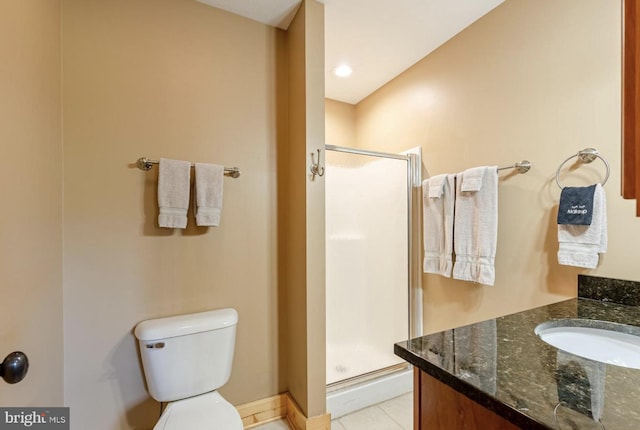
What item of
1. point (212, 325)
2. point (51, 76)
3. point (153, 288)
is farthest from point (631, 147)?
point (51, 76)

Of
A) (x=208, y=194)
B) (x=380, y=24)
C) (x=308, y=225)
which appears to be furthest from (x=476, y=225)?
(x=208, y=194)

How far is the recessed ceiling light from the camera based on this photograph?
2365 mm

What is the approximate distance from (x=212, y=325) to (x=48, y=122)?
116cm

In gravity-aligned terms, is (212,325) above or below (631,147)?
below

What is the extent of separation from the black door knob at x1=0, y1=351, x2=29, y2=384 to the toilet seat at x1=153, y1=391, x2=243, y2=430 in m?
0.68

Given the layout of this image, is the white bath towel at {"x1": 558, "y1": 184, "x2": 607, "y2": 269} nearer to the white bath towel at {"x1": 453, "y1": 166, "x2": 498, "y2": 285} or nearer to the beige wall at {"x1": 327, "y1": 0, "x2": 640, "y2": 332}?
the beige wall at {"x1": 327, "y1": 0, "x2": 640, "y2": 332}

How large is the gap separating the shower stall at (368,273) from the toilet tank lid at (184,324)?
69cm

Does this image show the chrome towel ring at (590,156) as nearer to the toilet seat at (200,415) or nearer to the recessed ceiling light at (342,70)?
the recessed ceiling light at (342,70)

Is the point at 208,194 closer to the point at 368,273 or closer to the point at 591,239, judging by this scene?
the point at 368,273

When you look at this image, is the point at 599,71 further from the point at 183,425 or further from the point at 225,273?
the point at 183,425

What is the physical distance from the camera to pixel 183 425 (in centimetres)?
120

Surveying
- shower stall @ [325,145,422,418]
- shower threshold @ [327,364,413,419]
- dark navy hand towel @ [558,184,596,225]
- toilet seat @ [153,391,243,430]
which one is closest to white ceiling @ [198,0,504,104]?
shower stall @ [325,145,422,418]

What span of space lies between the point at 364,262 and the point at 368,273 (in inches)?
3.5

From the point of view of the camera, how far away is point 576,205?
4.21 feet
